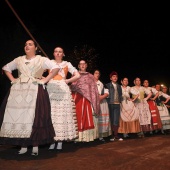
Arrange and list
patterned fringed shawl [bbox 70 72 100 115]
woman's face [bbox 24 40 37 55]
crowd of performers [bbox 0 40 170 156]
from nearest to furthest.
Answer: crowd of performers [bbox 0 40 170 156]
woman's face [bbox 24 40 37 55]
patterned fringed shawl [bbox 70 72 100 115]

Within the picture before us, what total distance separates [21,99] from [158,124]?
527 centimetres

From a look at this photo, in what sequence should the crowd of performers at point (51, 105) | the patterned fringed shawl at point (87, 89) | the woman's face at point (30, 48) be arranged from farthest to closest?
1. the patterned fringed shawl at point (87, 89)
2. the woman's face at point (30, 48)
3. the crowd of performers at point (51, 105)

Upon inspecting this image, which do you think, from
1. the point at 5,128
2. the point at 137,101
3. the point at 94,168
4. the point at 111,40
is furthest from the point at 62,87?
the point at 111,40

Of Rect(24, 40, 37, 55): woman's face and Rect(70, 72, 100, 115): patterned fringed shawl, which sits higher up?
Rect(24, 40, 37, 55): woman's face

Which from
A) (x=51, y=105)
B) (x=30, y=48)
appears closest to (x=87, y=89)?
(x=51, y=105)

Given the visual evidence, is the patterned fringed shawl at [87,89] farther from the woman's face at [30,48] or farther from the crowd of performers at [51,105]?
the woman's face at [30,48]

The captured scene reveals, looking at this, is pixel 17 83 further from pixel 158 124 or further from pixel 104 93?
pixel 158 124

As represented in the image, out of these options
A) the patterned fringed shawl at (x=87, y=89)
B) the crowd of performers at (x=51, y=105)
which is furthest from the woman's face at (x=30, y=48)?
the patterned fringed shawl at (x=87, y=89)

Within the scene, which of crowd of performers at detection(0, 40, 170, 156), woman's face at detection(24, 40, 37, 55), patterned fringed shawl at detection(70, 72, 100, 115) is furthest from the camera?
patterned fringed shawl at detection(70, 72, 100, 115)

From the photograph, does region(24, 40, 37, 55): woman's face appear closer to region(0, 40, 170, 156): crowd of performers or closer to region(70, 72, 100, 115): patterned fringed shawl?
region(0, 40, 170, 156): crowd of performers

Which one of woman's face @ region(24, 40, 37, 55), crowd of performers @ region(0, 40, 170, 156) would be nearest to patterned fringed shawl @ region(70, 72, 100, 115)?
crowd of performers @ region(0, 40, 170, 156)

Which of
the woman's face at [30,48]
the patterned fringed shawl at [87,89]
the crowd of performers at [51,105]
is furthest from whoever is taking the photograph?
the patterned fringed shawl at [87,89]

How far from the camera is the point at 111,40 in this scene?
2325cm

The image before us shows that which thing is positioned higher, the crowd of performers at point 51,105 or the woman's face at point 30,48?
the woman's face at point 30,48
